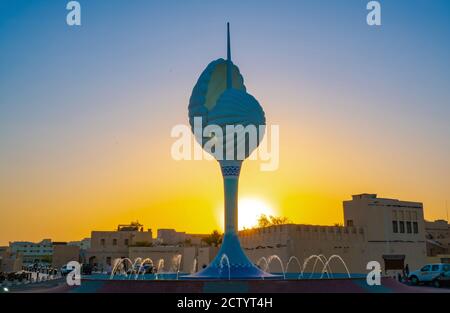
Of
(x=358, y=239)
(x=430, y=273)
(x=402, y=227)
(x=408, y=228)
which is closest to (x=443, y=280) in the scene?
(x=430, y=273)

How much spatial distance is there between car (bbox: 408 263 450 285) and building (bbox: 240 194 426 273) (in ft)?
38.0

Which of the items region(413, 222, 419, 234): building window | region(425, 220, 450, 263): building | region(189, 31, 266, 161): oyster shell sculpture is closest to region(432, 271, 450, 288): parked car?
region(189, 31, 266, 161): oyster shell sculpture

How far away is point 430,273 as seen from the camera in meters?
28.5

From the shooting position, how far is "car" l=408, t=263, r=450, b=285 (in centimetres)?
2798

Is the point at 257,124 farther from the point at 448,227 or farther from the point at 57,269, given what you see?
the point at 448,227

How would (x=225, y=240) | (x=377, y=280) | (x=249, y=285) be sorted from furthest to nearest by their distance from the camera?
(x=225, y=240)
(x=377, y=280)
(x=249, y=285)

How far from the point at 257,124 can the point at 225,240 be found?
19.7ft

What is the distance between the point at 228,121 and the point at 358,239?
2303cm

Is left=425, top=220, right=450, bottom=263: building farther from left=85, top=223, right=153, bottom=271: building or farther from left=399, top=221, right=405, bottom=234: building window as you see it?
left=85, top=223, right=153, bottom=271: building

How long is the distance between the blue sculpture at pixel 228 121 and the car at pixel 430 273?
10432 mm

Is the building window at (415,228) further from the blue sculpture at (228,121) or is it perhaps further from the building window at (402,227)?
the blue sculpture at (228,121)

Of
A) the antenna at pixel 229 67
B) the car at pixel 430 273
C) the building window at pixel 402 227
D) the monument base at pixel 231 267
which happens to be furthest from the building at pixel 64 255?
the car at pixel 430 273
